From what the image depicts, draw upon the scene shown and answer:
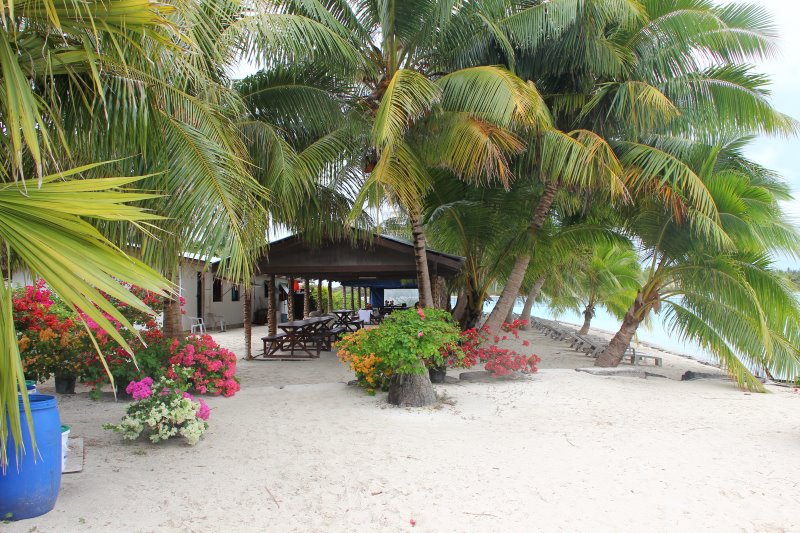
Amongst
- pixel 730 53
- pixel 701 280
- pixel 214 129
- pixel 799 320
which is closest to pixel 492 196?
pixel 701 280

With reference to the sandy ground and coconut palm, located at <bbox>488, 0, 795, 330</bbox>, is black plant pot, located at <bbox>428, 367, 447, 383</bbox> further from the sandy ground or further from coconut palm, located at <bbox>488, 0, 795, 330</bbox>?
coconut palm, located at <bbox>488, 0, 795, 330</bbox>

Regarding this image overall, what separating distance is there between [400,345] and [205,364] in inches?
104

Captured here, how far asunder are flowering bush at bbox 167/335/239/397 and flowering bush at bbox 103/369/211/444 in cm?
172

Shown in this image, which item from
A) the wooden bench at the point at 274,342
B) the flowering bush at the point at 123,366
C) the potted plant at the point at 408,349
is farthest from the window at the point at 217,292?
the potted plant at the point at 408,349

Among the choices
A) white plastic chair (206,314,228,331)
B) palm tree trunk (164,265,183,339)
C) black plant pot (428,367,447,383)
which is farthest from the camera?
white plastic chair (206,314,228,331)

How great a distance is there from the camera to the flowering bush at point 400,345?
7.25 m

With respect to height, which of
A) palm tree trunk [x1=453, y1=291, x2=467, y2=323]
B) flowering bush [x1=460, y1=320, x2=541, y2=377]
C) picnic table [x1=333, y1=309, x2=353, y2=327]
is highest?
palm tree trunk [x1=453, y1=291, x2=467, y2=323]

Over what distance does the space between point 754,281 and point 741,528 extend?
300 inches

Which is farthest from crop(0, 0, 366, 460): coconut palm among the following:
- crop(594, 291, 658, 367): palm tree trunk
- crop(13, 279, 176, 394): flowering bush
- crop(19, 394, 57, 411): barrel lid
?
crop(594, 291, 658, 367): palm tree trunk

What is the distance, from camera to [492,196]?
12.1 metres

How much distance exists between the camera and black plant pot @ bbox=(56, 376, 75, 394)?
7656 millimetres

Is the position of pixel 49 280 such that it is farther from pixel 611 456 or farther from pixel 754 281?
pixel 754 281

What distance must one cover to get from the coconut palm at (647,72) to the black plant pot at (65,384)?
7.23 metres

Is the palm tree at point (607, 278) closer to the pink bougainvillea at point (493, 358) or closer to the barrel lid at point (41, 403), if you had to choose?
the pink bougainvillea at point (493, 358)
